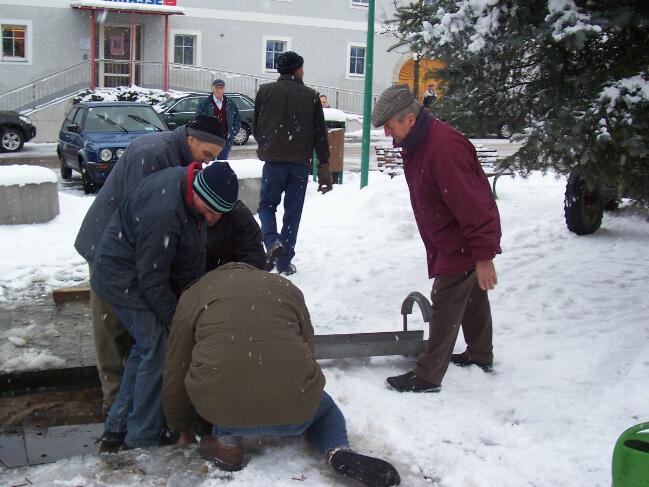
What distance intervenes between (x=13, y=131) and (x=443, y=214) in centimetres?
1946

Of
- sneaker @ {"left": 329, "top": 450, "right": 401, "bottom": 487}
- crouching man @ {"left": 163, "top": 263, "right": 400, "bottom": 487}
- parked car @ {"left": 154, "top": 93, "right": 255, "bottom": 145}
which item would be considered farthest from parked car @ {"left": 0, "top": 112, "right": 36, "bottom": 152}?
sneaker @ {"left": 329, "top": 450, "right": 401, "bottom": 487}

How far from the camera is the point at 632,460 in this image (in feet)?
8.58

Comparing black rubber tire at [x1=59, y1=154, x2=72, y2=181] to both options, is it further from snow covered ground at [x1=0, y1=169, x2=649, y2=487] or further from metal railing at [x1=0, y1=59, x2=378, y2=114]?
metal railing at [x1=0, y1=59, x2=378, y2=114]

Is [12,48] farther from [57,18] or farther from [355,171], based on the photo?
[355,171]

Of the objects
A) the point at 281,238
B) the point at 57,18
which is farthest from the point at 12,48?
the point at 281,238

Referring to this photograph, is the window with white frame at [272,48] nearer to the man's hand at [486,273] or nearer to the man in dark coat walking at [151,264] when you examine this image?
the man's hand at [486,273]

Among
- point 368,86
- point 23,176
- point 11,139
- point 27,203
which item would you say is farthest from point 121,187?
point 11,139

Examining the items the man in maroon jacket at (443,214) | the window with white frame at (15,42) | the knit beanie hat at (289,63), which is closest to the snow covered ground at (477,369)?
the man in maroon jacket at (443,214)

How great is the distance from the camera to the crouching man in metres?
3.27

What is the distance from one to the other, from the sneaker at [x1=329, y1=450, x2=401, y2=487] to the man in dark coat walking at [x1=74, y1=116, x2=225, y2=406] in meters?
1.57

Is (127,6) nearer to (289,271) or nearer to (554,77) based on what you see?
(289,271)

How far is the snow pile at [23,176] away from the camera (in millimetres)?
8391

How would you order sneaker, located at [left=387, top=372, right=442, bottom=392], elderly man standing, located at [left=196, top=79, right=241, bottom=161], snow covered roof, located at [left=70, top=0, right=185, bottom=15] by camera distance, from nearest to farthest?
sneaker, located at [left=387, top=372, right=442, bottom=392] → elderly man standing, located at [left=196, top=79, right=241, bottom=161] → snow covered roof, located at [left=70, top=0, right=185, bottom=15]

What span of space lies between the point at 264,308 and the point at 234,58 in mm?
30008
